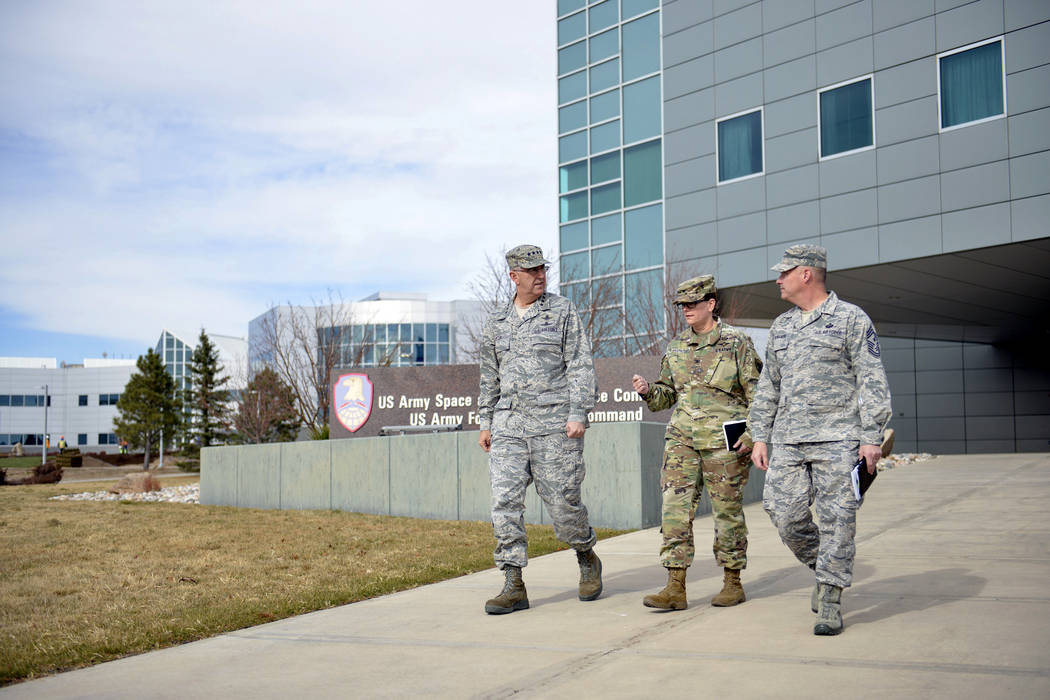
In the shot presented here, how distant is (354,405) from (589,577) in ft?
32.1

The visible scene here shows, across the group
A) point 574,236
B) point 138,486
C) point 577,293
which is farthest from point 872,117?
point 138,486

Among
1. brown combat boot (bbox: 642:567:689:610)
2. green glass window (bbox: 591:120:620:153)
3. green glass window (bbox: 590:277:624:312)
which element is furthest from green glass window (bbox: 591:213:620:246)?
brown combat boot (bbox: 642:567:689:610)

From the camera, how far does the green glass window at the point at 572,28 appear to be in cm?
3077

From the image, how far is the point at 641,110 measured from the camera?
2800 centimetres

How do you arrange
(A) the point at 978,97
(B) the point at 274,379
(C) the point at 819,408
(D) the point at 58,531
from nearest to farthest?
(C) the point at 819,408, (D) the point at 58,531, (A) the point at 978,97, (B) the point at 274,379

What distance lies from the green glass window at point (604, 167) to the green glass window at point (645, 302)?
374 cm

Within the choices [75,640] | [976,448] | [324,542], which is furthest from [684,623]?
[976,448]

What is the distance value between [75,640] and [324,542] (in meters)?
4.77

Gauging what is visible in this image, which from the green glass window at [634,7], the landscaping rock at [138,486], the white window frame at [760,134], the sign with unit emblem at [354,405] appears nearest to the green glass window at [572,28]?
the green glass window at [634,7]

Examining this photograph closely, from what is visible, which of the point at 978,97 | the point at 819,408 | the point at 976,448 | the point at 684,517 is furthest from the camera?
the point at 976,448

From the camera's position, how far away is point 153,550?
9.36 m

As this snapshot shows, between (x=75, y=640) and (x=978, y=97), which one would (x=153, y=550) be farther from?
(x=978, y=97)

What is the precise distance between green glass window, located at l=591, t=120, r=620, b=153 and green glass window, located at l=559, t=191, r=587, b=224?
57.8 inches

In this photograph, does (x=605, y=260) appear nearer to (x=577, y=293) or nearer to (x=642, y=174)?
(x=642, y=174)
